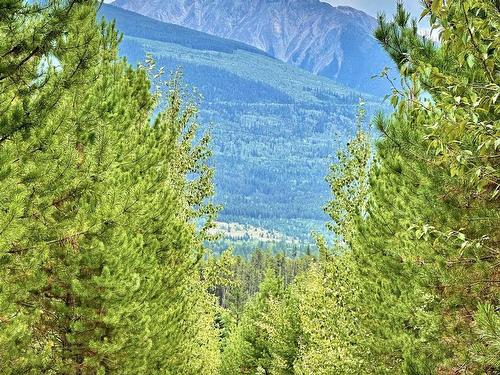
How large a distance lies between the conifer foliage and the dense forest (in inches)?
1.1

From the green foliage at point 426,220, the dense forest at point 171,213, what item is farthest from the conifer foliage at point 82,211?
the green foliage at point 426,220

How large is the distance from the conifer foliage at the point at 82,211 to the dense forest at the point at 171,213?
0.03 m

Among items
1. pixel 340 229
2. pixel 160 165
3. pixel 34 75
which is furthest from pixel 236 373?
pixel 34 75

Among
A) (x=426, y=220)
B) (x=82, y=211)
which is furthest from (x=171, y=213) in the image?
(x=426, y=220)

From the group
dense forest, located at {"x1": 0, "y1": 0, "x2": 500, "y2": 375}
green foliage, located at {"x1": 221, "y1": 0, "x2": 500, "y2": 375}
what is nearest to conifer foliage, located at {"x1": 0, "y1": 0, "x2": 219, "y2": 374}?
dense forest, located at {"x1": 0, "y1": 0, "x2": 500, "y2": 375}

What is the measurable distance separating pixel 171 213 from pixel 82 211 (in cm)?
679

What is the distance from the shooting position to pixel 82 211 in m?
8.23

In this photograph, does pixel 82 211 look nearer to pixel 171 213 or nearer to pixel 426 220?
pixel 426 220

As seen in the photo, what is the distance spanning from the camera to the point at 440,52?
782 centimetres

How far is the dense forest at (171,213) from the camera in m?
5.32

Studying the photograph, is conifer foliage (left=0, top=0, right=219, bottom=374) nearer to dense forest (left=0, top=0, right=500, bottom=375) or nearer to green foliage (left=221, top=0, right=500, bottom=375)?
dense forest (left=0, top=0, right=500, bottom=375)

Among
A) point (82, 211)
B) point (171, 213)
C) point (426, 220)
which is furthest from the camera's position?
point (171, 213)

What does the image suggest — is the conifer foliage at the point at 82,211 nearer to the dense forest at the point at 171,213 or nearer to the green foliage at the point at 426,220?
the dense forest at the point at 171,213

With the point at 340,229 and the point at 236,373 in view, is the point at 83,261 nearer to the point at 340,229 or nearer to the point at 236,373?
the point at 340,229
